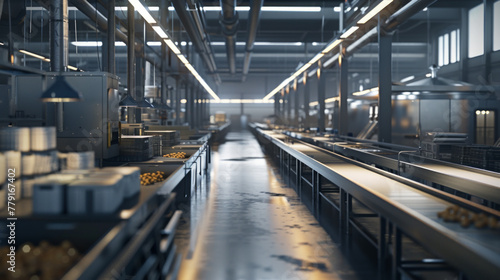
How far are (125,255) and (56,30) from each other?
408cm

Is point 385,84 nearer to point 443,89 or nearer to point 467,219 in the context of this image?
point 443,89

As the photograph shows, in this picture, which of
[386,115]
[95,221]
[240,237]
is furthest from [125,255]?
[386,115]

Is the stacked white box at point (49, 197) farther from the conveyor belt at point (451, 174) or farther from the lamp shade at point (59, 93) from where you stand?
the conveyor belt at point (451, 174)

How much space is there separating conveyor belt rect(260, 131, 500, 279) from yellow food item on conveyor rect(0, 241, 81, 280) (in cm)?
184

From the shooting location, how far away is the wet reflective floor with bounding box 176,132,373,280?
11.2ft

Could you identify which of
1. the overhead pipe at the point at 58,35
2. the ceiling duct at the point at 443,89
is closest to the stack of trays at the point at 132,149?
the overhead pipe at the point at 58,35

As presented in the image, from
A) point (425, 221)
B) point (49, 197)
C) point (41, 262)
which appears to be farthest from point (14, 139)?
point (425, 221)

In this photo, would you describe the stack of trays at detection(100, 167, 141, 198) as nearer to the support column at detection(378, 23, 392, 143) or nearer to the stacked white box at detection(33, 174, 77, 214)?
the stacked white box at detection(33, 174, 77, 214)

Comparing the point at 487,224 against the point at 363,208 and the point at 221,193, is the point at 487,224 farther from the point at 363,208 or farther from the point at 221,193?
the point at 221,193

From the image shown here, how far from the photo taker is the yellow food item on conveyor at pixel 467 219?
101 inches

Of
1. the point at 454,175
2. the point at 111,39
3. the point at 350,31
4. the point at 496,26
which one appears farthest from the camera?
the point at 496,26

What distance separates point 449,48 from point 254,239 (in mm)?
15559

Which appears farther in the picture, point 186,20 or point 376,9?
point 186,20

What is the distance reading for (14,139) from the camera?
9.27 ft
